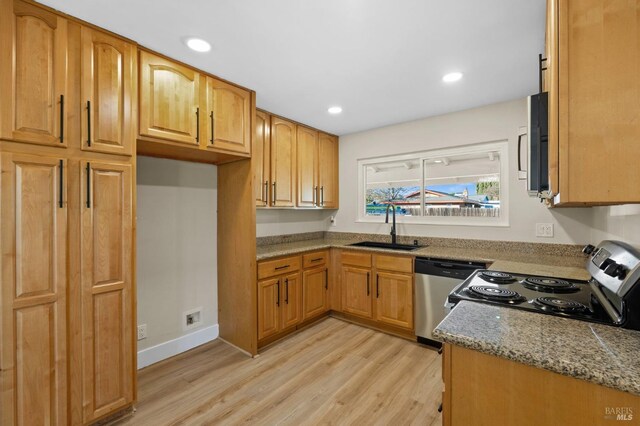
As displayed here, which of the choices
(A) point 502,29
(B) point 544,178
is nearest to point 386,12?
(A) point 502,29

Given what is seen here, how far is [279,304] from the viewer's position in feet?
9.40

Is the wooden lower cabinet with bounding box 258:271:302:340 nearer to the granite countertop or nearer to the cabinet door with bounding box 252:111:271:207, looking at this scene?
the granite countertop

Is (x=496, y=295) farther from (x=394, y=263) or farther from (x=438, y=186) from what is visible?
(x=438, y=186)

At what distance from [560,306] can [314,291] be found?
95.1 inches

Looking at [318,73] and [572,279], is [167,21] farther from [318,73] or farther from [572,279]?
[572,279]

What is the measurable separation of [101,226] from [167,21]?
124 centimetres

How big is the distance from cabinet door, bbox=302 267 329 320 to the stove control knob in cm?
242

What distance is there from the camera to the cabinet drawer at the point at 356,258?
10.5ft

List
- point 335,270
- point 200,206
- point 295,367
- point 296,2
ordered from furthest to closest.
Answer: point 335,270, point 200,206, point 295,367, point 296,2

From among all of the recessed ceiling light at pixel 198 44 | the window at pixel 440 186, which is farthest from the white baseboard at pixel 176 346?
the recessed ceiling light at pixel 198 44

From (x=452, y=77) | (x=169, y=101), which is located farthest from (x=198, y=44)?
(x=452, y=77)

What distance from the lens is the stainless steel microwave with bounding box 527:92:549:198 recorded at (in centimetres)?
110

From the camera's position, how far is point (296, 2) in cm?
148

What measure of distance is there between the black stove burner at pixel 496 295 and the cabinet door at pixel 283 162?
2.19 meters
